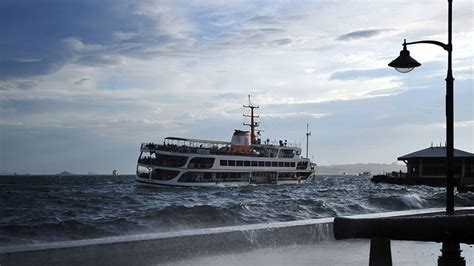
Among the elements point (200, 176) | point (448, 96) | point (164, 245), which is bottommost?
point (164, 245)

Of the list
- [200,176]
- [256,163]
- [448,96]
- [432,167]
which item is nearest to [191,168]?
[200,176]

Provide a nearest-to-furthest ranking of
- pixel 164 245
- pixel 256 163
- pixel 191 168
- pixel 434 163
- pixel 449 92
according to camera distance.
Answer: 1. pixel 164 245
2. pixel 449 92
3. pixel 191 168
4. pixel 256 163
5. pixel 434 163

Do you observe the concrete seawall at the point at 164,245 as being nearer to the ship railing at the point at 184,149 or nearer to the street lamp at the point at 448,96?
the street lamp at the point at 448,96

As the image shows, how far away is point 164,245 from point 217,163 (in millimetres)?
57085

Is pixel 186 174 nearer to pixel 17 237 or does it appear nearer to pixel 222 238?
pixel 17 237

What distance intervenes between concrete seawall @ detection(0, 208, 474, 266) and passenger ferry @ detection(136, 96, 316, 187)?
5309 cm

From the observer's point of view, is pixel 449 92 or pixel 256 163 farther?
pixel 256 163

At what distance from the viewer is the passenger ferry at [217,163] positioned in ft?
206

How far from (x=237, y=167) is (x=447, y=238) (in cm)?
6181

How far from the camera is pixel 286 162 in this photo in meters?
76.6

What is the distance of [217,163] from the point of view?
64625mm

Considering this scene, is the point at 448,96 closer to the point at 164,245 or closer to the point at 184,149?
the point at 164,245

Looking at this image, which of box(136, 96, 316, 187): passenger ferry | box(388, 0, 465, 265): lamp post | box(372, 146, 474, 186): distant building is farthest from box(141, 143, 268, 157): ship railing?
box(388, 0, 465, 265): lamp post

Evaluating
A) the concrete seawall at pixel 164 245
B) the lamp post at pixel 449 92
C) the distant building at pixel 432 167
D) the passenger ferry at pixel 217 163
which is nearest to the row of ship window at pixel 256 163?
the passenger ferry at pixel 217 163
